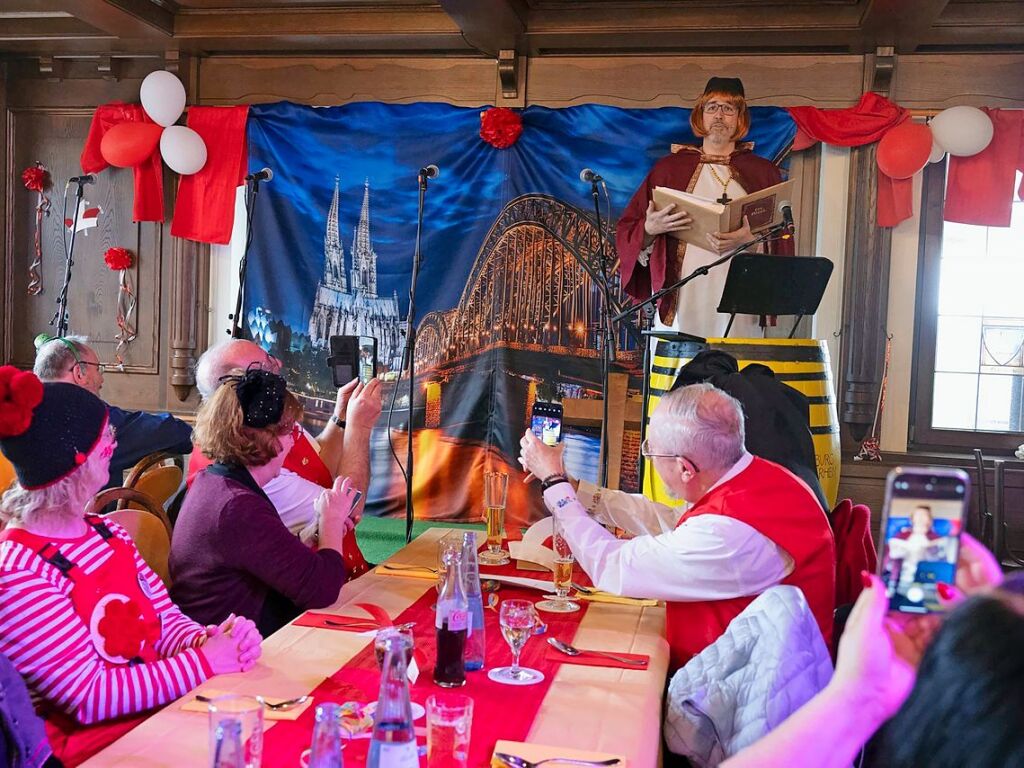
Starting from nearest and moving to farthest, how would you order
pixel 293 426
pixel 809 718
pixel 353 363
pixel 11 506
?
pixel 809 718
pixel 11 506
pixel 293 426
pixel 353 363

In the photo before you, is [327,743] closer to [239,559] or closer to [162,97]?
[239,559]

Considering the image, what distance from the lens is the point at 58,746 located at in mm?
1539

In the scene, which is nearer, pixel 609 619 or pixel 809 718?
pixel 809 718

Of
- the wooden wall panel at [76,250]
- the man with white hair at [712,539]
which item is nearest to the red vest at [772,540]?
the man with white hair at [712,539]

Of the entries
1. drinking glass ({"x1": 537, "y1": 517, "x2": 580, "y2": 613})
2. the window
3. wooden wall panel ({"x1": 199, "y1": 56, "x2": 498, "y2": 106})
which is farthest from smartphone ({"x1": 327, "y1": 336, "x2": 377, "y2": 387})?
the window

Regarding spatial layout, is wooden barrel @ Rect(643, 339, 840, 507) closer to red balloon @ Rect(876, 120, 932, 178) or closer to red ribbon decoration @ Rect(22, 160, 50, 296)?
red balloon @ Rect(876, 120, 932, 178)

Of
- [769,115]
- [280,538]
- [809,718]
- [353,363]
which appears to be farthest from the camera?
[769,115]

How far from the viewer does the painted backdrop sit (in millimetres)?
5305

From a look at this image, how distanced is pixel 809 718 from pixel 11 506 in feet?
4.28

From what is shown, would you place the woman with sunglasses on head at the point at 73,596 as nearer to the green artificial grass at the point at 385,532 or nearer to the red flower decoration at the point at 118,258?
the green artificial grass at the point at 385,532

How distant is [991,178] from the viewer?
492 centimetres

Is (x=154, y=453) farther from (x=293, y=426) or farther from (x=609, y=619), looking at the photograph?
(x=609, y=619)

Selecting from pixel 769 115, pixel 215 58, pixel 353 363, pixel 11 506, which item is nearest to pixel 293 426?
pixel 11 506

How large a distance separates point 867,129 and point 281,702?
14.6ft
